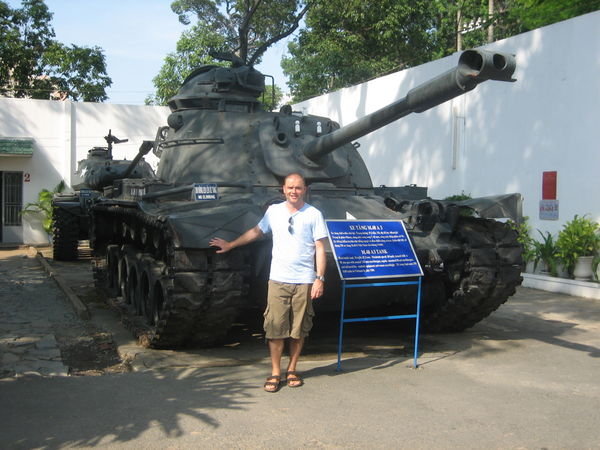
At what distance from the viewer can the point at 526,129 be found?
12.7 metres

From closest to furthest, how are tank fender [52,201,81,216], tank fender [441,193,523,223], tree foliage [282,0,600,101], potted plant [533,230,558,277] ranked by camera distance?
tank fender [441,193,523,223] < potted plant [533,230,558,277] < tank fender [52,201,81,216] < tree foliage [282,0,600,101]

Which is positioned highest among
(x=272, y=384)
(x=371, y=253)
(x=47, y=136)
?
(x=47, y=136)

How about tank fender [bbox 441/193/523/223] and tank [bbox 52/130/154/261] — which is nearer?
tank fender [bbox 441/193/523/223]

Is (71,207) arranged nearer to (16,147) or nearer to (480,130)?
(16,147)

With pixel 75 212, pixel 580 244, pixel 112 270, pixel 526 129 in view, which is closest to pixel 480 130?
pixel 526 129

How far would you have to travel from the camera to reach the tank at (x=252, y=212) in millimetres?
5941

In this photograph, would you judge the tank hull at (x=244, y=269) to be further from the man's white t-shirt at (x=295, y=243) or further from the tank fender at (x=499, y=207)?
the man's white t-shirt at (x=295, y=243)

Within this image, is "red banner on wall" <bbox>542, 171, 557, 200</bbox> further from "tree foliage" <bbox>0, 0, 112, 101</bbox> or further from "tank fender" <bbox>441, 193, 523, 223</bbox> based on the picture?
"tree foliage" <bbox>0, 0, 112, 101</bbox>

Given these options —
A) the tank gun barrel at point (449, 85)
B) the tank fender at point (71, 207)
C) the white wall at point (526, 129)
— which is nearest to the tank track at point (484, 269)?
the tank gun barrel at point (449, 85)

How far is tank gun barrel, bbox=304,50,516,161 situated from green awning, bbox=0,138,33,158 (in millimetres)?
14059

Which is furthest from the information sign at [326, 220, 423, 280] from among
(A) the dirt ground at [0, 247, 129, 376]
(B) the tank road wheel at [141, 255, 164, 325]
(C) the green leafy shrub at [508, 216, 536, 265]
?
(C) the green leafy shrub at [508, 216, 536, 265]

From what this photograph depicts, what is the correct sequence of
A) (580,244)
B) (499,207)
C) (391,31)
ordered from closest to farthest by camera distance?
(499,207)
(580,244)
(391,31)

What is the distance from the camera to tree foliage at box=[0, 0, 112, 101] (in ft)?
87.1

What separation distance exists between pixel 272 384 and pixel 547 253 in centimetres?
797
